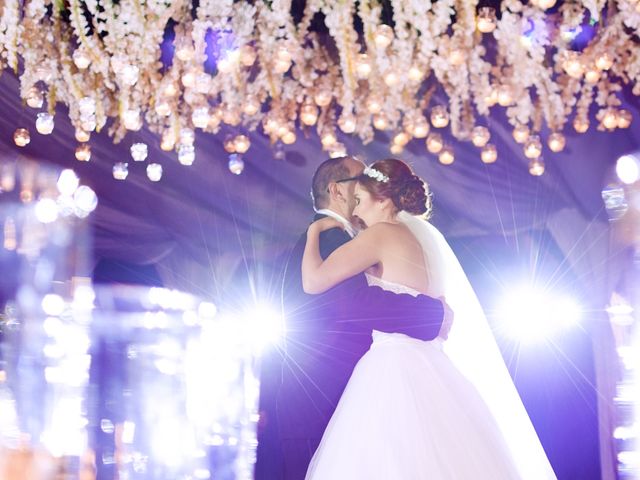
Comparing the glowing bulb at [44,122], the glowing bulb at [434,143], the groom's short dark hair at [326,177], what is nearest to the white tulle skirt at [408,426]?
the groom's short dark hair at [326,177]

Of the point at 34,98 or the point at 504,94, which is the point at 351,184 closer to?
the point at 504,94

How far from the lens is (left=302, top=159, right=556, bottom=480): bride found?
2.59 meters

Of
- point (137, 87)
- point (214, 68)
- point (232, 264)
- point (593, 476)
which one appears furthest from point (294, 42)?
point (593, 476)

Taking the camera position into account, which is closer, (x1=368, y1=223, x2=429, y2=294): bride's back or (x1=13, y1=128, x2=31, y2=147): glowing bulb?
(x1=368, y1=223, x2=429, y2=294): bride's back

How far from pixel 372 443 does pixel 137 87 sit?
7.65 ft

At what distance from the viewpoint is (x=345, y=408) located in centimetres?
273

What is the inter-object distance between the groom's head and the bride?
0.20 ft

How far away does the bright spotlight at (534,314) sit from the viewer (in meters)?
4.01

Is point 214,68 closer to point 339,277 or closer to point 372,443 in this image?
point 339,277

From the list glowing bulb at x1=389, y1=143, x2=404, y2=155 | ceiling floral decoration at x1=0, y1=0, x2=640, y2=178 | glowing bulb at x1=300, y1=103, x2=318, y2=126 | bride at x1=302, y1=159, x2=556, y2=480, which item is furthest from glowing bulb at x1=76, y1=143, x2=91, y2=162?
glowing bulb at x1=389, y1=143, x2=404, y2=155

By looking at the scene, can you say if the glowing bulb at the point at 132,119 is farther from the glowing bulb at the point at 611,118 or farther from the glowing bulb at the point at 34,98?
the glowing bulb at the point at 611,118

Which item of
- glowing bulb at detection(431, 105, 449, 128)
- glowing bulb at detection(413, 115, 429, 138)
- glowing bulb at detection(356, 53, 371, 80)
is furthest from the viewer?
glowing bulb at detection(413, 115, 429, 138)

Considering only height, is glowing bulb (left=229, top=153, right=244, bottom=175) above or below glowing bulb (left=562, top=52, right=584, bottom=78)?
below

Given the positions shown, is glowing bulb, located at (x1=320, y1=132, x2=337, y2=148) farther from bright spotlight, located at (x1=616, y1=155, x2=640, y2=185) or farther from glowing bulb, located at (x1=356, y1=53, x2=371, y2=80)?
bright spotlight, located at (x1=616, y1=155, x2=640, y2=185)
